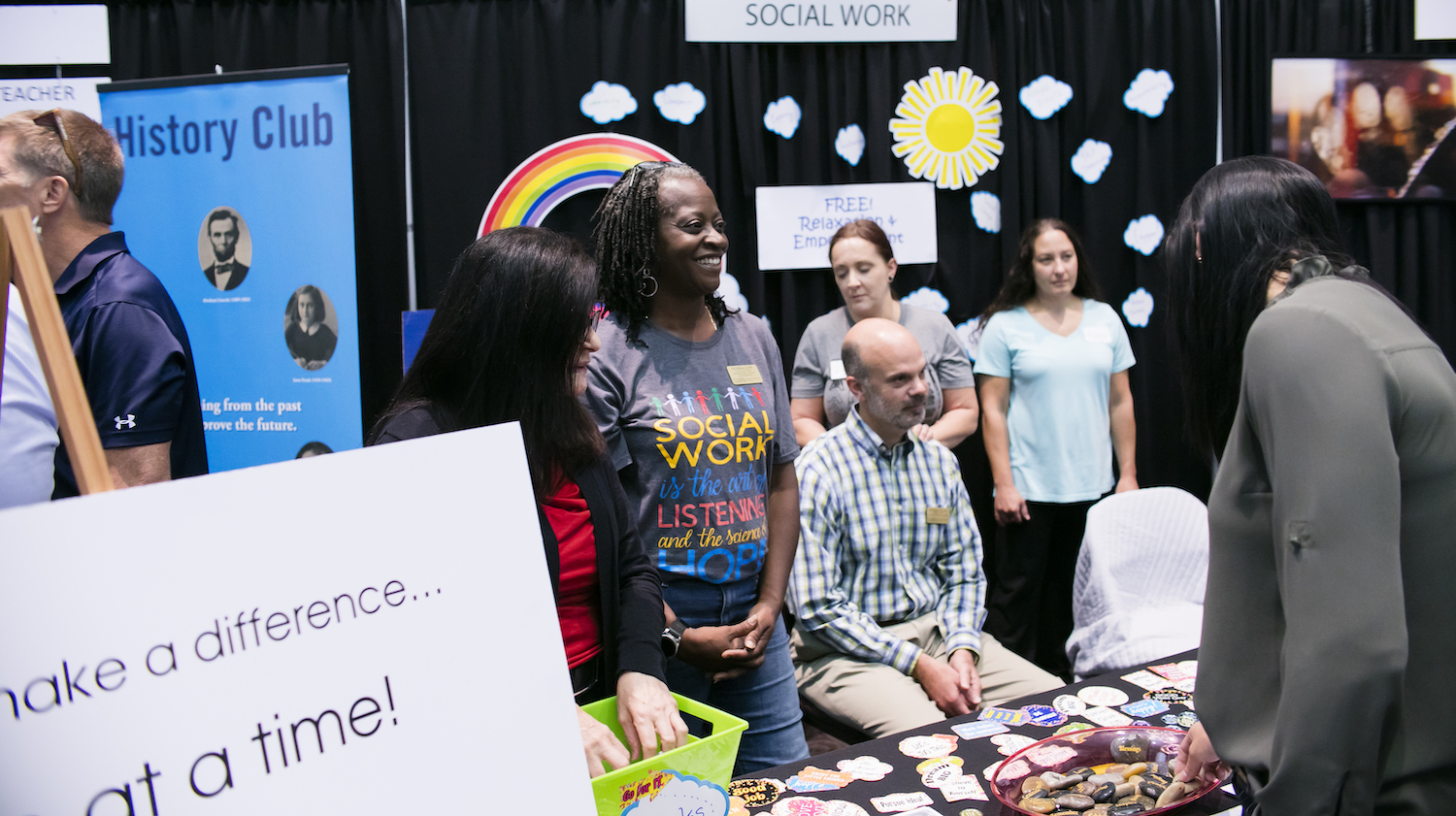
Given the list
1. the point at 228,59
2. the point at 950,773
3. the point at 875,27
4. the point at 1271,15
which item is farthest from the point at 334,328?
the point at 1271,15

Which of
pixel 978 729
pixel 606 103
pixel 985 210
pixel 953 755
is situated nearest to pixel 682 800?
pixel 953 755

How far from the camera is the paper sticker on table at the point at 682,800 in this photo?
1017 millimetres

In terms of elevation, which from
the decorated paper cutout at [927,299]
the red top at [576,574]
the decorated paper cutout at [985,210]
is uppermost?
the decorated paper cutout at [985,210]

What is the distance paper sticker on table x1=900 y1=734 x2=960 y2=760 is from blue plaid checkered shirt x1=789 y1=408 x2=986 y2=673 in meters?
0.62

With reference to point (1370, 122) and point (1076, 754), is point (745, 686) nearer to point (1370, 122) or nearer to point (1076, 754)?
point (1076, 754)

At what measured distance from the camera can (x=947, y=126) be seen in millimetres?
3697

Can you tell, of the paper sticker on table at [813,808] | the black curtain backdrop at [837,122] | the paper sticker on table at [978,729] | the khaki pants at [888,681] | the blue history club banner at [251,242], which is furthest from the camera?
the black curtain backdrop at [837,122]

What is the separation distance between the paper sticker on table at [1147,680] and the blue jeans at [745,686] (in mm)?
614

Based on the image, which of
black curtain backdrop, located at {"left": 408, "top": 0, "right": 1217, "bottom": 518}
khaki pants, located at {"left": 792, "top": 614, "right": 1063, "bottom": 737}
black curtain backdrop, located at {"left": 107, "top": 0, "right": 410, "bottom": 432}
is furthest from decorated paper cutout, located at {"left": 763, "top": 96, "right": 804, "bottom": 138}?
khaki pants, located at {"left": 792, "top": 614, "right": 1063, "bottom": 737}

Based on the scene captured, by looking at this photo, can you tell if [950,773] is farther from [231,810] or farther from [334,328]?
[334,328]

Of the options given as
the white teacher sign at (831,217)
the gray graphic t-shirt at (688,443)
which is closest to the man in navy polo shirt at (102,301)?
the gray graphic t-shirt at (688,443)

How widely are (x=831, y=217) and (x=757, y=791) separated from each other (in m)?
2.67

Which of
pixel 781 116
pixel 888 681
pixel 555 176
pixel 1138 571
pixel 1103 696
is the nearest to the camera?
pixel 1103 696

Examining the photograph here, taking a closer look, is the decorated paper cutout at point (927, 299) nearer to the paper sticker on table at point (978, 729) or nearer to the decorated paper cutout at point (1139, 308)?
the decorated paper cutout at point (1139, 308)
